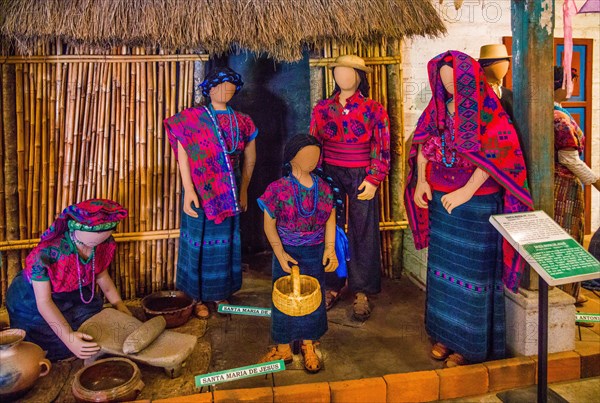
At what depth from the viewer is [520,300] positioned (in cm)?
330

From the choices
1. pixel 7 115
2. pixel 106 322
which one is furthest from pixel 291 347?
pixel 7 115

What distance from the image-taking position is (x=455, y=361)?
10.8 feet

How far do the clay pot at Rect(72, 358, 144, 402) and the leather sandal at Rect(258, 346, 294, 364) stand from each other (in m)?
0.76

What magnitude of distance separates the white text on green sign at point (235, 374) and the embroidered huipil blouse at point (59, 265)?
1.11 meters

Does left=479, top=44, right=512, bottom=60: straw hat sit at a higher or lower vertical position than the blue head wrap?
higher

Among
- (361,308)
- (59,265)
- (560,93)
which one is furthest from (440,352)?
(59,265)

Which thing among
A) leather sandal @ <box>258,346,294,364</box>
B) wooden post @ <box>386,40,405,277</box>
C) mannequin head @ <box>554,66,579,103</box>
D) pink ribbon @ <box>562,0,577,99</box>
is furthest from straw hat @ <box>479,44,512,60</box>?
leather sandal @ <box>258,346,294,364</box>

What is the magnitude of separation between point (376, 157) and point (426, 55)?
1978 mm

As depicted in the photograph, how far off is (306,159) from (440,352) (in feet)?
5.03

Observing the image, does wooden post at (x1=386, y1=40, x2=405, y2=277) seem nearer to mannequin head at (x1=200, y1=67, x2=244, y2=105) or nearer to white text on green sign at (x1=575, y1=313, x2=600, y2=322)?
mannequin head at (x1=200, y1=67, x2=244, y2=105)

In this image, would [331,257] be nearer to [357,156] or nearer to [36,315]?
[357,156]

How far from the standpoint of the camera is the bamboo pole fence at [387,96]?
15.2 ft

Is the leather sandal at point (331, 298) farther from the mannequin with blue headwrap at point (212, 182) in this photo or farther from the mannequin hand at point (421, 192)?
the mannequin hand at point (421, 192)

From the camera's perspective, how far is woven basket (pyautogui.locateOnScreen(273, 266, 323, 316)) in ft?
9.80
